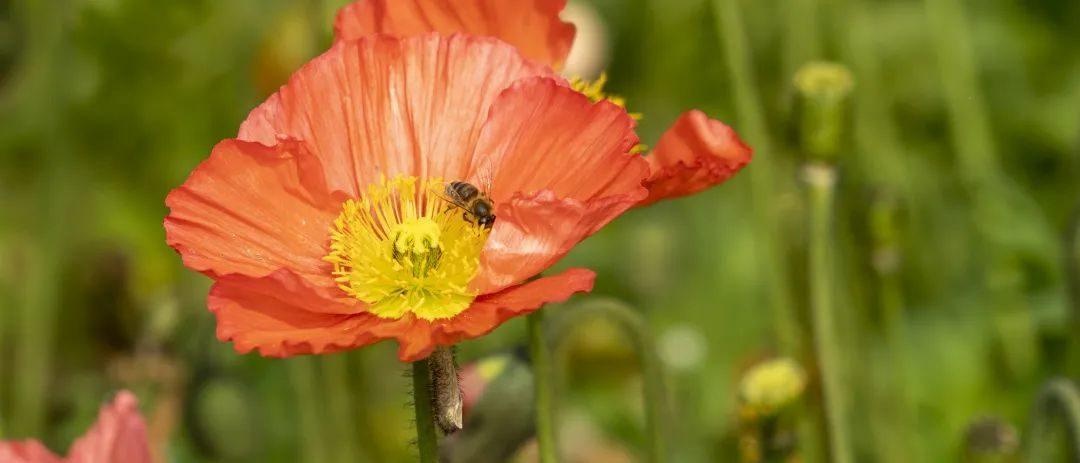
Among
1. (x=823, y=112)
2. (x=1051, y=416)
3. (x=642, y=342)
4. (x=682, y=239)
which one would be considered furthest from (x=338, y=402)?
(x=682, y=239)

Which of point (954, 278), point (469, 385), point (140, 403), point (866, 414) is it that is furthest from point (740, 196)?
point (469, 385)

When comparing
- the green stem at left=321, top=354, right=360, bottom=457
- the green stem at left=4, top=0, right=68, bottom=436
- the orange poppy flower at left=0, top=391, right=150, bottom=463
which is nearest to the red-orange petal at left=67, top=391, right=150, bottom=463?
the orange poppy flower at left=0, top=391, right=150, bottom=463

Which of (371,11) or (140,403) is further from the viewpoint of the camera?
(140,403)

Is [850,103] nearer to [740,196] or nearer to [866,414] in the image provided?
[866,414]

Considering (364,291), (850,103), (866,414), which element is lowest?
Answer: (866,414)

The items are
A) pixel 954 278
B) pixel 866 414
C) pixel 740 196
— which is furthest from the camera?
pixel 740 196

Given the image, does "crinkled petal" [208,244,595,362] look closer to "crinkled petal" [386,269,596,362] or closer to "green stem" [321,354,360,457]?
"crinkled petal" [386,269,596,362]

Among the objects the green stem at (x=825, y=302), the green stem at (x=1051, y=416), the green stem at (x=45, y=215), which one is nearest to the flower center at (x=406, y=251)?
the green stem at (x=825, y=302)
